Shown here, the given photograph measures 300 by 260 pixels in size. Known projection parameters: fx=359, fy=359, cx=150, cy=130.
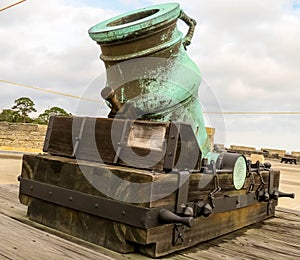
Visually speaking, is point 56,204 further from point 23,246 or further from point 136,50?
point 136,50

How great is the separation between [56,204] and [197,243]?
2.53 feet

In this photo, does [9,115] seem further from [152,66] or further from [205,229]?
[205,229]

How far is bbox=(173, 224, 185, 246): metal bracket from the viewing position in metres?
1.66

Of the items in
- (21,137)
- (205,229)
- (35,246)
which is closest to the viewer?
(35,246)

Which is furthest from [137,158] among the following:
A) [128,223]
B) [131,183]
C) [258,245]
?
[258,245]

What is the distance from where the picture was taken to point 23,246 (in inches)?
61.8

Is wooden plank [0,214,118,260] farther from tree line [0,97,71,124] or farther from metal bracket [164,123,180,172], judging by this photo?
tree line [0,97,71,124]

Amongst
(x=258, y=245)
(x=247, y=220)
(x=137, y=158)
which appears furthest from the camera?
(x=247, y=220)

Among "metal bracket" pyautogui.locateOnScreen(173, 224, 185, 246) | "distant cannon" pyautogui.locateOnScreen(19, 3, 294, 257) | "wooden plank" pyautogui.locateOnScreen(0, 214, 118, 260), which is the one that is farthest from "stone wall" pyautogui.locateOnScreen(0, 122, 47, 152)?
"metal bracket" pyautogui.locateOnScreen(173, 224, 185, 246)

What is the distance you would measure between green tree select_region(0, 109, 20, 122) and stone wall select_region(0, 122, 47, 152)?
4809 mm

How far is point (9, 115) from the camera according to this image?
17.3 meters

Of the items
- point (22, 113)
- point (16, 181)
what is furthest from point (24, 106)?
point (16, 181)

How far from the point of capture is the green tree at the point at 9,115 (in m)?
17.2

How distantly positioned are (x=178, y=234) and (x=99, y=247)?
37 centimetres
